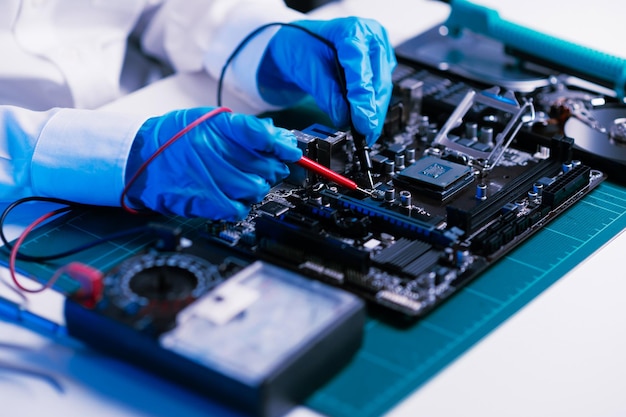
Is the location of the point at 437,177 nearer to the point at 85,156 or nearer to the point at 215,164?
the point at 215,164

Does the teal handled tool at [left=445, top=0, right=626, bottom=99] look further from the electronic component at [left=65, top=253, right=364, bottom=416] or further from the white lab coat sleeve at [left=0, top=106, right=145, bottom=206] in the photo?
the electronic component at [left=65, top=253, right=364, bottom=416]

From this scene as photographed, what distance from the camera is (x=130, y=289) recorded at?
169 cm

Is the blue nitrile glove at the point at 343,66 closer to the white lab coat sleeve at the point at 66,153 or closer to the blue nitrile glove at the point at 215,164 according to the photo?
the blue nitrile glove at the point at 215,164

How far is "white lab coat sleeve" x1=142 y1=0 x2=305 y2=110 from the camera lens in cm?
271

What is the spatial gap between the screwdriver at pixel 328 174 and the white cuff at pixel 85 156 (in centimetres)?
38

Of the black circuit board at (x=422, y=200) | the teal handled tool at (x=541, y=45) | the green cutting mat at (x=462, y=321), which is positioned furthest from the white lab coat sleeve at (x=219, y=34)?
the green cutting mat at (x=462, y=321)

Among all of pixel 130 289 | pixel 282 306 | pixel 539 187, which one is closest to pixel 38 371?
pixel 130 289

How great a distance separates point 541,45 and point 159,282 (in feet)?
5.17

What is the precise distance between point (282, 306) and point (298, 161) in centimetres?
53

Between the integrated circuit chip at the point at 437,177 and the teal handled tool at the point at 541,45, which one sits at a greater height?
the teal handled tool at the point at 541,45

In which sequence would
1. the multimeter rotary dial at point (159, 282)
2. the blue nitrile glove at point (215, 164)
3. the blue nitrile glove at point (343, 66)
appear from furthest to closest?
the blue nitrile glove at point (343, 66)
the blue nitrile glove at point (215, 164)
the multimeter rotary dial at point (159, 282)

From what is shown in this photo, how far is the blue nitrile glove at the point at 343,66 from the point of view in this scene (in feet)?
7.75

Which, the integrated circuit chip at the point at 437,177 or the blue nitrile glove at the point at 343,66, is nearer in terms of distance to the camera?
the integrated circuit chip at the point at 437,177

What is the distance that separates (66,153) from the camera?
2158 millimetres
